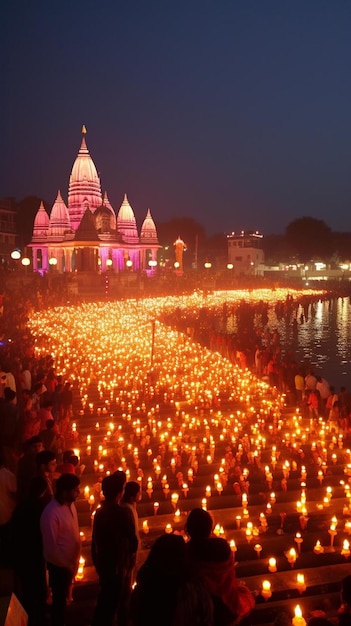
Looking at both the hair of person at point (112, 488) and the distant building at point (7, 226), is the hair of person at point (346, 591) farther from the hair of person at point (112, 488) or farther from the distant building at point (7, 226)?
the distant building at point (7, 226)

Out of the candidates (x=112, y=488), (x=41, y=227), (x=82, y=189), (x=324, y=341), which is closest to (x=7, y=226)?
(x=41, y=227)

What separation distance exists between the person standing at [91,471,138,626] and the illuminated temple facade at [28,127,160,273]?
45.2 metres

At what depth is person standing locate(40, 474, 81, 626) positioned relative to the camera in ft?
15.7

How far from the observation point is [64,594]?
16.4 ft

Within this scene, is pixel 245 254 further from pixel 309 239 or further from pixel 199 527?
pixel 199 527

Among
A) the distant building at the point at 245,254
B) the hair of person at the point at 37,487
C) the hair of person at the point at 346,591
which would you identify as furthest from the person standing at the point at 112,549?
the distant building at the point at 245,254

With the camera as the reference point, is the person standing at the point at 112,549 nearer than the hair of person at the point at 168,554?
No

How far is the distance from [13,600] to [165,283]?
46.8 m

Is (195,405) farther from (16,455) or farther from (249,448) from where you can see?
(16,455)

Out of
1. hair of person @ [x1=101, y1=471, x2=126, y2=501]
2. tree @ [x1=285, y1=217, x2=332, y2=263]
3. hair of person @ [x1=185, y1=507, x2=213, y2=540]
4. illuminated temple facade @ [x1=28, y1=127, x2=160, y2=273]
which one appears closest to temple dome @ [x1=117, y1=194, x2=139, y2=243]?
illuminated temple facade @ [x1=28, y1=127, x2=160, y2=273]

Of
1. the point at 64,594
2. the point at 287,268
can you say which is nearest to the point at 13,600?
the point at 64,594

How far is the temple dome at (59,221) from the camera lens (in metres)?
55.0

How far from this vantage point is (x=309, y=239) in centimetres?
9981

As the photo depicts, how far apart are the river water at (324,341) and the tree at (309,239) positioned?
4982cm
